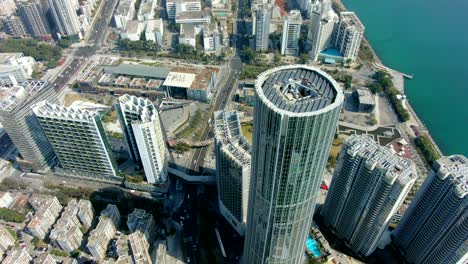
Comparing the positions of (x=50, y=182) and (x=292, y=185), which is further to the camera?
(x=50, y=182)

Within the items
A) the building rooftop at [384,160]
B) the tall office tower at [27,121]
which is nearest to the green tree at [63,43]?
the tall office tower at [27,121]

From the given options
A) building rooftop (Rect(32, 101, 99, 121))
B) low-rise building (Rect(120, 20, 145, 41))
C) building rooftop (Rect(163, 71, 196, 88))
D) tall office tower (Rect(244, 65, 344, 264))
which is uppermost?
tall office tower (Rect(244, 65, 344, 264))

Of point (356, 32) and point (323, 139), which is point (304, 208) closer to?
point (323, 139)

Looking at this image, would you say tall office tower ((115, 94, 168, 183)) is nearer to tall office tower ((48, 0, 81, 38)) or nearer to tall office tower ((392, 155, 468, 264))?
tall office tower ((392, 155, 468, 264))

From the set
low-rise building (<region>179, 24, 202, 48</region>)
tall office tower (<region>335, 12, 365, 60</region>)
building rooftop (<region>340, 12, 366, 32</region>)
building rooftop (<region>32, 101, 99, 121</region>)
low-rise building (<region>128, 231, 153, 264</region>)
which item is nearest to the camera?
low-rise building (<region>128, 231, 153, 264</region>)

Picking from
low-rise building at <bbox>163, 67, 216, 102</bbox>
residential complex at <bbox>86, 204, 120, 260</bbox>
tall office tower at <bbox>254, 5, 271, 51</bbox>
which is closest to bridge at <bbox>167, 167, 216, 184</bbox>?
residential complex at <bbox>86, 204, 120, 260</bbox>

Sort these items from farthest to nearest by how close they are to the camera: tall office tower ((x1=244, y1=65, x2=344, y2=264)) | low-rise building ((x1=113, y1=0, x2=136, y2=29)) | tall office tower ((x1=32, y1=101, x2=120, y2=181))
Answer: low-rise building ((x1=113, y1=0, x2=136, y2=29)) < tall office tower ((x1=32, y1=101, x2=120, y2=181)) < tall office tower ((x1=244, y1=65, x2=344, y2=264))

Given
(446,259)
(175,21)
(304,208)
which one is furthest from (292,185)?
(175,21)
